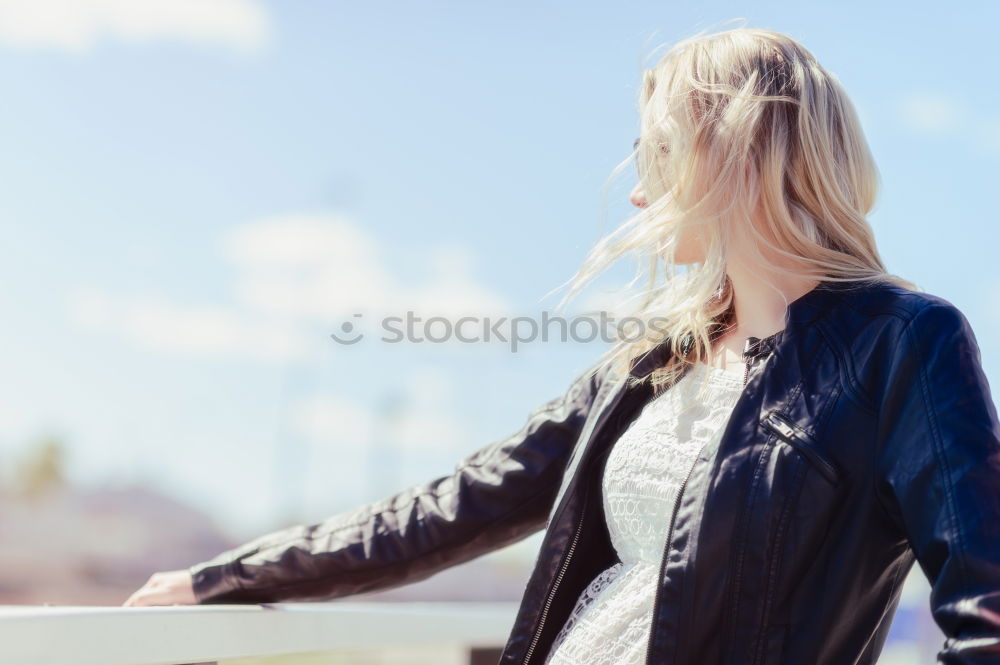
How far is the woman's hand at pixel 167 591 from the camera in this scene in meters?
1.73

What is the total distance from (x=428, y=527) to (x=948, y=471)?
1.06 meters

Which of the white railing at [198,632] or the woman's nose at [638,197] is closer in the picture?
the white railing at [198,632]

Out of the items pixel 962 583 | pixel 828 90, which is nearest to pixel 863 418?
pixel 962 583

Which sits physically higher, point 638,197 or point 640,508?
point 638,197

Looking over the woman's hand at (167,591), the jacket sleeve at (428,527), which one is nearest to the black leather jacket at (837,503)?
the jacket sleeve at (428,527)

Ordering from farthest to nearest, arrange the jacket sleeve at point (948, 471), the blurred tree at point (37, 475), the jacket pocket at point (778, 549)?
1. the blurred tree at point (37, 475)
2. the jacket pocket at point (778, 549)
3. the jacket sleeve at point (948, 471)

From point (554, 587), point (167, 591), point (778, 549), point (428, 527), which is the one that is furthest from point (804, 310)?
point (167, 591)

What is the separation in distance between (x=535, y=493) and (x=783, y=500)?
0.70 metres

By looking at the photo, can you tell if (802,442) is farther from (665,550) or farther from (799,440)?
(665,550)

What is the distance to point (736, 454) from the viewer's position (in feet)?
4.63

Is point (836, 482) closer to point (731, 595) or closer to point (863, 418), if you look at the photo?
point (863, 418)

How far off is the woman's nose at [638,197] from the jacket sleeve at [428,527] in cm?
38

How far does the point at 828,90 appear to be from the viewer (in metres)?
1.70

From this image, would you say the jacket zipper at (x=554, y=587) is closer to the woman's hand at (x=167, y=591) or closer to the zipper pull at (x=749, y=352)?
the zipper pull at (x=749, y=352)
